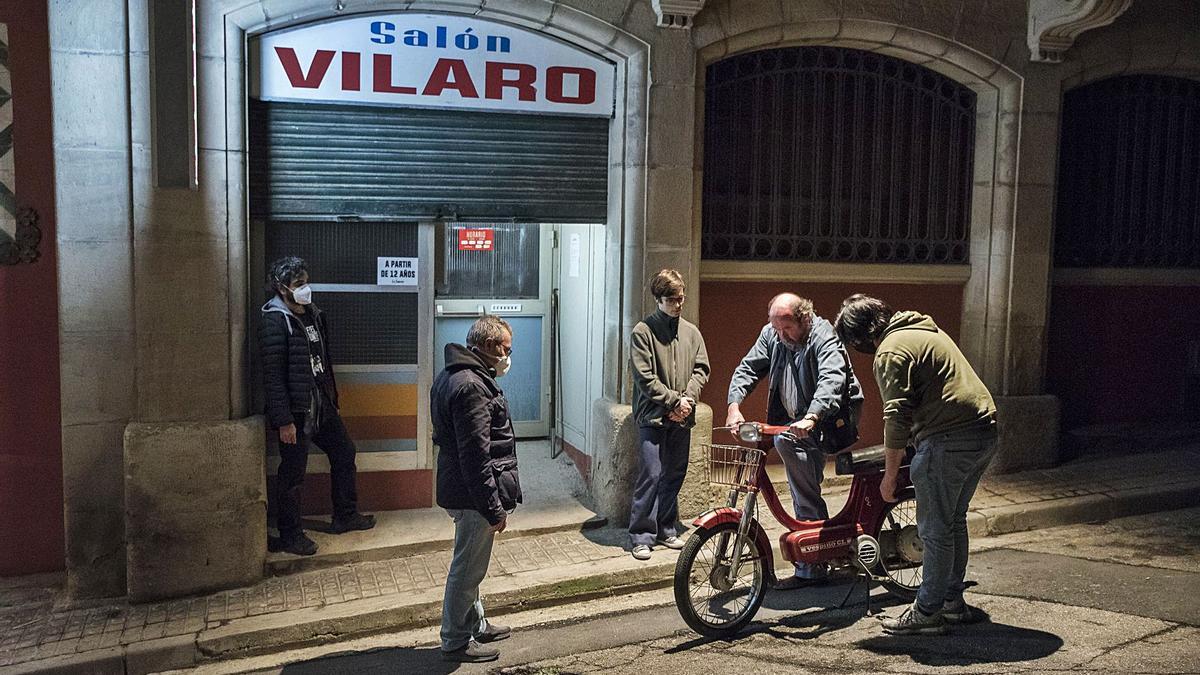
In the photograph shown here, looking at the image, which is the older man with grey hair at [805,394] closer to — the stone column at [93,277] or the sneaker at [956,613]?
the sneaker at [956,613]

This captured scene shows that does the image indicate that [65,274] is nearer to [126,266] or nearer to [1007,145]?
[126,266]

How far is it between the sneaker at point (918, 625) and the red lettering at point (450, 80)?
4.38 metres

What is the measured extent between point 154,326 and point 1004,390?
22.3ft

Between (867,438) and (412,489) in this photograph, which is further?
(867,438)

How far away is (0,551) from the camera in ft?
22.2

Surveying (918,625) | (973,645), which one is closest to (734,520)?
(918,625)

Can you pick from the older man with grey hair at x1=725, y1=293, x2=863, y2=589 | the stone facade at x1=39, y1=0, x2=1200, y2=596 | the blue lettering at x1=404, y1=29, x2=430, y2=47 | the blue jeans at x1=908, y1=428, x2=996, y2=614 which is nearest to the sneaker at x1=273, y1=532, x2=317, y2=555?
the stone facade at x1=39, y1=0, x2=1200, y2=596

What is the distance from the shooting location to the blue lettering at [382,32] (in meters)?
7.09

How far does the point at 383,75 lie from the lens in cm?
714

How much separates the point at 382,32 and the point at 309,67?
541 millimetres

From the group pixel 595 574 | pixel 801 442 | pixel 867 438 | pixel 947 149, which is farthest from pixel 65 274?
pixel 947 149

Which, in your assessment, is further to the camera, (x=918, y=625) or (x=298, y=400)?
(x=298, y=400)

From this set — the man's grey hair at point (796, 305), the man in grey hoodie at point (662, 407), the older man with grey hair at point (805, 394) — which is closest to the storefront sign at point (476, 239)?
the man in grey hoodie at point (662, 407)

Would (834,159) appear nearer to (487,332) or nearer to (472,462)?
(487,332)
